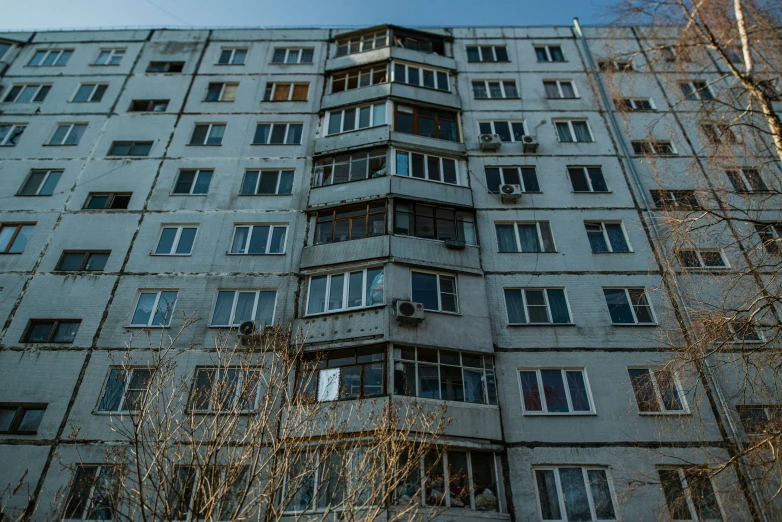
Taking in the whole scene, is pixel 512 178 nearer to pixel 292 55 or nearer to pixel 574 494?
pixel 574 494

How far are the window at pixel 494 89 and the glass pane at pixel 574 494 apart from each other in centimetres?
1630

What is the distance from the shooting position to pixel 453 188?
19781mm

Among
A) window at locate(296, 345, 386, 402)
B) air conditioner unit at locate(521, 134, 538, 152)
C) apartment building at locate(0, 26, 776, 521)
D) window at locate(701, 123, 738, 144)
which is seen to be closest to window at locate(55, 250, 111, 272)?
apartment building at locate(0, 26, 776, 521)

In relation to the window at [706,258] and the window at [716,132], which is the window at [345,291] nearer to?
the window at [716,132]

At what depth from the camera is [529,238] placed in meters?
19.1

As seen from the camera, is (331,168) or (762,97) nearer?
(762,97)

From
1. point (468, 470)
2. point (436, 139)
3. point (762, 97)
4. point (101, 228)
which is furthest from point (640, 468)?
point (101, 228)

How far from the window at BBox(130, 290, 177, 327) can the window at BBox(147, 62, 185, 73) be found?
13.3 metres

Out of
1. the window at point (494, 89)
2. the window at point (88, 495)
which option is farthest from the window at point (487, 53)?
the window at point (88, 495)

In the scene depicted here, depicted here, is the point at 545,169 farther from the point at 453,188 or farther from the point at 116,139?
the point at 116,139

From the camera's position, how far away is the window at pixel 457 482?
42.7 ft

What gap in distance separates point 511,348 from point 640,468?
4611mm

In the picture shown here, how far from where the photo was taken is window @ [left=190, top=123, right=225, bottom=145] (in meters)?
22.4

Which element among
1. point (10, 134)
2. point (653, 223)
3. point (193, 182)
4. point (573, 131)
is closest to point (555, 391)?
point (653, 223)
